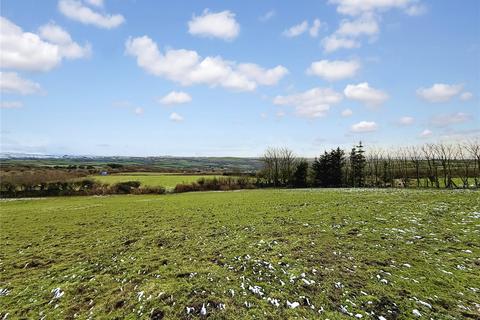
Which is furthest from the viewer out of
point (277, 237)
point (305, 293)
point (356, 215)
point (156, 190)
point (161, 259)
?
point (156, 190)

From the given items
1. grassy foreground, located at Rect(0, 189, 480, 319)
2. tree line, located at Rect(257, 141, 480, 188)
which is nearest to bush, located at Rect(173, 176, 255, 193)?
tree line, located at Rect(257, 141, 480, 188)

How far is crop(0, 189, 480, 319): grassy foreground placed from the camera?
26.1 feet

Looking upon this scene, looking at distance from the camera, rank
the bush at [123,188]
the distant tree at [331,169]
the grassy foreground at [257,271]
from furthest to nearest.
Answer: the distant tree at [331,169] → the bush at [123,188] → the grassy foreground at [257,271]

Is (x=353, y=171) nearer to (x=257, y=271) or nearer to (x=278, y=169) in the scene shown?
(x=278, y=169)

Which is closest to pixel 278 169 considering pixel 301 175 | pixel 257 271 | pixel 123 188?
pixel 301 175

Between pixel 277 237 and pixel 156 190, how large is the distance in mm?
56140

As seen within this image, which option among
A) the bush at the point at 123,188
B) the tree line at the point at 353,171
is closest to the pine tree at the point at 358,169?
the tree line at the point at 353,171

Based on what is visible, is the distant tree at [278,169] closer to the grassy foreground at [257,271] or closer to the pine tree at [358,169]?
the pine tree at [358,169]

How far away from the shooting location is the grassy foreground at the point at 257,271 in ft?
26.1

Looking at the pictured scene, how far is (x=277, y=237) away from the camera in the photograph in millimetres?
14922

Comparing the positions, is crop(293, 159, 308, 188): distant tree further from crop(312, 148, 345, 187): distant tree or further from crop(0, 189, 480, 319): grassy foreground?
crop(0, 189, 480, 319): grassy foreground

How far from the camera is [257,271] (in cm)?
1019

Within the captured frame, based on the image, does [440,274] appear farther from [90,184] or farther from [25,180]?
[25,180]

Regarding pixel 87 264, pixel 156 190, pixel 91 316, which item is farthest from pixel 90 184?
pixel 91 316
